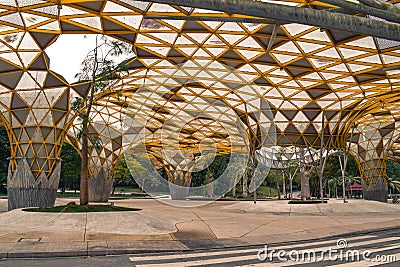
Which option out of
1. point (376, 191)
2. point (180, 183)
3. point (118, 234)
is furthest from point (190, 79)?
point (180, 183)

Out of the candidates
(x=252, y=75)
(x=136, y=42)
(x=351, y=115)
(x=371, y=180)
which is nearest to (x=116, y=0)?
(x=136, y=42)

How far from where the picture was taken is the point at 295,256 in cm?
1119

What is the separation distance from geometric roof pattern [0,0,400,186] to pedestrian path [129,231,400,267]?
7.51 meters

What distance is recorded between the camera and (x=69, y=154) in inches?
2852

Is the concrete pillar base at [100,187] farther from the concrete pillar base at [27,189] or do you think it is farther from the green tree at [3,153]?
the green tree at [3,153]

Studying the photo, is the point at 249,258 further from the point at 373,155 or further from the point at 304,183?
the point at 373,155

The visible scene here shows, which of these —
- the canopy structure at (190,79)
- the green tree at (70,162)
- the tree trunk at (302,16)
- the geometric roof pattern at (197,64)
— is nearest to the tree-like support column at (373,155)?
the canopy structure at (190,79)

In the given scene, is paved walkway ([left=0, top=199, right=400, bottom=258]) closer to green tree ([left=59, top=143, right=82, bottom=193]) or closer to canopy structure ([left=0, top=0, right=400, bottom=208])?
canopy structure ([left=0, top=0, right=400, bottom=208])

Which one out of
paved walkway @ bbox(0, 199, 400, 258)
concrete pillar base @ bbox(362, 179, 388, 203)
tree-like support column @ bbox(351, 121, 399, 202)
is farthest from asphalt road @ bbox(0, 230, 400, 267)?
concrete pillar base @ bbox(362, 179, 388, 203)

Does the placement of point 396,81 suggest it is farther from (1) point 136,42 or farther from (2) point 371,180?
(2) point 371,180

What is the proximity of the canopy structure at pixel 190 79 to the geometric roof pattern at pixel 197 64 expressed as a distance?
0.28 feet

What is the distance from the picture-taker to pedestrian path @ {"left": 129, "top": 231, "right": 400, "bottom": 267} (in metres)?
10.1

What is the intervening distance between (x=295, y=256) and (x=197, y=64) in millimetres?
19725

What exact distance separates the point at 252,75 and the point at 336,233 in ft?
54.6
